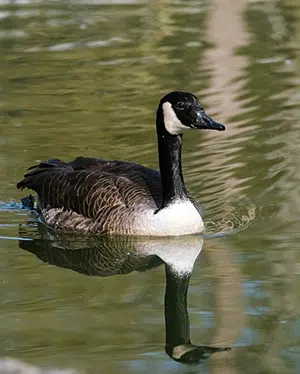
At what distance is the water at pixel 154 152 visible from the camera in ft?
28.1

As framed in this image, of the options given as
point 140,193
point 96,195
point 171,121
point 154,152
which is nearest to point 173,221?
point 140,193

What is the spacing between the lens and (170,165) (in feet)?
37.6

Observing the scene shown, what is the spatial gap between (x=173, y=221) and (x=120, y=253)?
0.58m

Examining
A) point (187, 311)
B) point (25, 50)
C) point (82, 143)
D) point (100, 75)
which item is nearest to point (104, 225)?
point (187, 311)

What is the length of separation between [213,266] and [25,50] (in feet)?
38.0

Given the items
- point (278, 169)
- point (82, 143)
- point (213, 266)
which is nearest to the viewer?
point (213, 266)

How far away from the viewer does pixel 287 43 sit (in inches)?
845

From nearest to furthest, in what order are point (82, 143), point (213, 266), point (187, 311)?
1. point (187, 311)
2. point (213, 266)
3. point (82, 143)

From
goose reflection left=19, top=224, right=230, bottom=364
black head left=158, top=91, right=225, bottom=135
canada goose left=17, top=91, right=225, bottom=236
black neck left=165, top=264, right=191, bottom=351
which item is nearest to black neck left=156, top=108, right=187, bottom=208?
canada goose left=17, top=91, right=225, bottom=236

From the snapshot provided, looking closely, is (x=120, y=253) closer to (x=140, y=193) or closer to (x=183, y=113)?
(x=140, y=193)

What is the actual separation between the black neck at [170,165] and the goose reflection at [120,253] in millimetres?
429

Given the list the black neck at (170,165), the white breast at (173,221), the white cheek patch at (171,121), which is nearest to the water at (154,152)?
the white breast at (173,221)

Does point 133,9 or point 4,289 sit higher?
point 4,289

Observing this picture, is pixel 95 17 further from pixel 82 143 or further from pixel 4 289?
pixel 4 289
